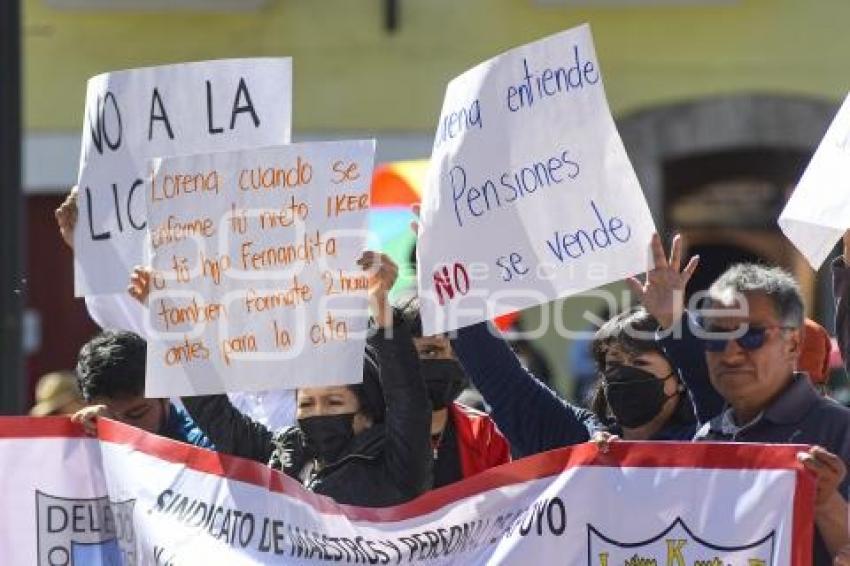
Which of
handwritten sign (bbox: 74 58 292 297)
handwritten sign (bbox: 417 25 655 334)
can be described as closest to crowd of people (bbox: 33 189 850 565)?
handwritten sign (bbox: 417 25 655 334)

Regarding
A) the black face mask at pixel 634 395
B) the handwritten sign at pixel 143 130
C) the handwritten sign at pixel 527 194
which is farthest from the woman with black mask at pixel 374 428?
the handwritten sign at pixel 143 130

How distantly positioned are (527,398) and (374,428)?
39 cm

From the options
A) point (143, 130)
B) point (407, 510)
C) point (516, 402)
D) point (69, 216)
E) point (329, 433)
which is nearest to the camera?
point (407, 510)

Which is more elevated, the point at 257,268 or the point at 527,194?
the point at 527,194

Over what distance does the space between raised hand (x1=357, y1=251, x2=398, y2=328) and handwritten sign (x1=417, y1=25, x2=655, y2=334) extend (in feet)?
0.33

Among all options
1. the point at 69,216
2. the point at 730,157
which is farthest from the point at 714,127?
the point at 69,216

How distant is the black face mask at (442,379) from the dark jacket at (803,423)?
2.89ft

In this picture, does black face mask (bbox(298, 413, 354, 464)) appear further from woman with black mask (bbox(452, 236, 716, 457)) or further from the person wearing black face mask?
woman with black mask (bbox(452, 236, 716, 457))

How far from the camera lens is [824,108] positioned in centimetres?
1250

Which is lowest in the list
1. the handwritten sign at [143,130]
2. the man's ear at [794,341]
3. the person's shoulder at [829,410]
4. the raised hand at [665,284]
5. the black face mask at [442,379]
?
the person's shoulder at [829,410]

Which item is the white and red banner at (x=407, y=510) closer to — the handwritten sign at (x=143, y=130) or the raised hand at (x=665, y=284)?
the raised hand at (x=665, y=284)

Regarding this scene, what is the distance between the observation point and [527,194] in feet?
15.3

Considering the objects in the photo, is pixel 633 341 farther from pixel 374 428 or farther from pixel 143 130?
pixel 143 130

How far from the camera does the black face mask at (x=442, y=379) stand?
4980mm
